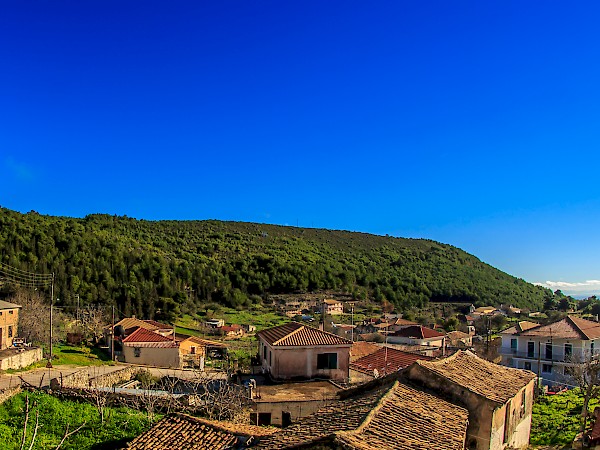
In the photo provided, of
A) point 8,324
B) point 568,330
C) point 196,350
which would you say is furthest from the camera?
point 196,350

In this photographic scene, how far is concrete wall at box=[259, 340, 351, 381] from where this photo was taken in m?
25.0

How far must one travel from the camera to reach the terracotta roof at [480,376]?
1426cm

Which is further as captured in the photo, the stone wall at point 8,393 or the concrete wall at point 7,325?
the concrete wall at point 7,325

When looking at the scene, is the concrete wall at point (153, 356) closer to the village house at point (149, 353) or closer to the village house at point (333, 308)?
the village house at point (149, 353)

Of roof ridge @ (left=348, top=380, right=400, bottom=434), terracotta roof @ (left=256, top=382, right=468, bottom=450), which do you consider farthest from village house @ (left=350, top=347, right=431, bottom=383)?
terracotta roof @ (left=256, top=382, right=468, bottom=450)

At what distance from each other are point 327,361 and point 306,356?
1.12m

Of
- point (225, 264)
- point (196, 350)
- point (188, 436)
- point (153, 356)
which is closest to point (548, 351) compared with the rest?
point (196, 350)

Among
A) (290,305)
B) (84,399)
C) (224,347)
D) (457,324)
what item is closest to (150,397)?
(84,399)

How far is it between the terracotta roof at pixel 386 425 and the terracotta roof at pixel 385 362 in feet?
56.1

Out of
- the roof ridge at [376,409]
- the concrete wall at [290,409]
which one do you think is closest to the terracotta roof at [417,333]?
the concrete wall at [290,409]

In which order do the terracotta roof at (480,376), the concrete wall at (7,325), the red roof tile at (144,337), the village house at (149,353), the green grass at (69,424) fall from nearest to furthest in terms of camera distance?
the terracotta roof at (480,376), the green grass at (69,424), the concrete wall at (7,325), the village house at (149,353), the red roof tile at (144,337)

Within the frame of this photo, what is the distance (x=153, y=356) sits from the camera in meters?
40.2

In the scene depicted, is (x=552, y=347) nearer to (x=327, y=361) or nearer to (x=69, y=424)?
(x=327, y=361)

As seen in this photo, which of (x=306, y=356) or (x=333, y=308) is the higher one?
(x=306, y=356)
